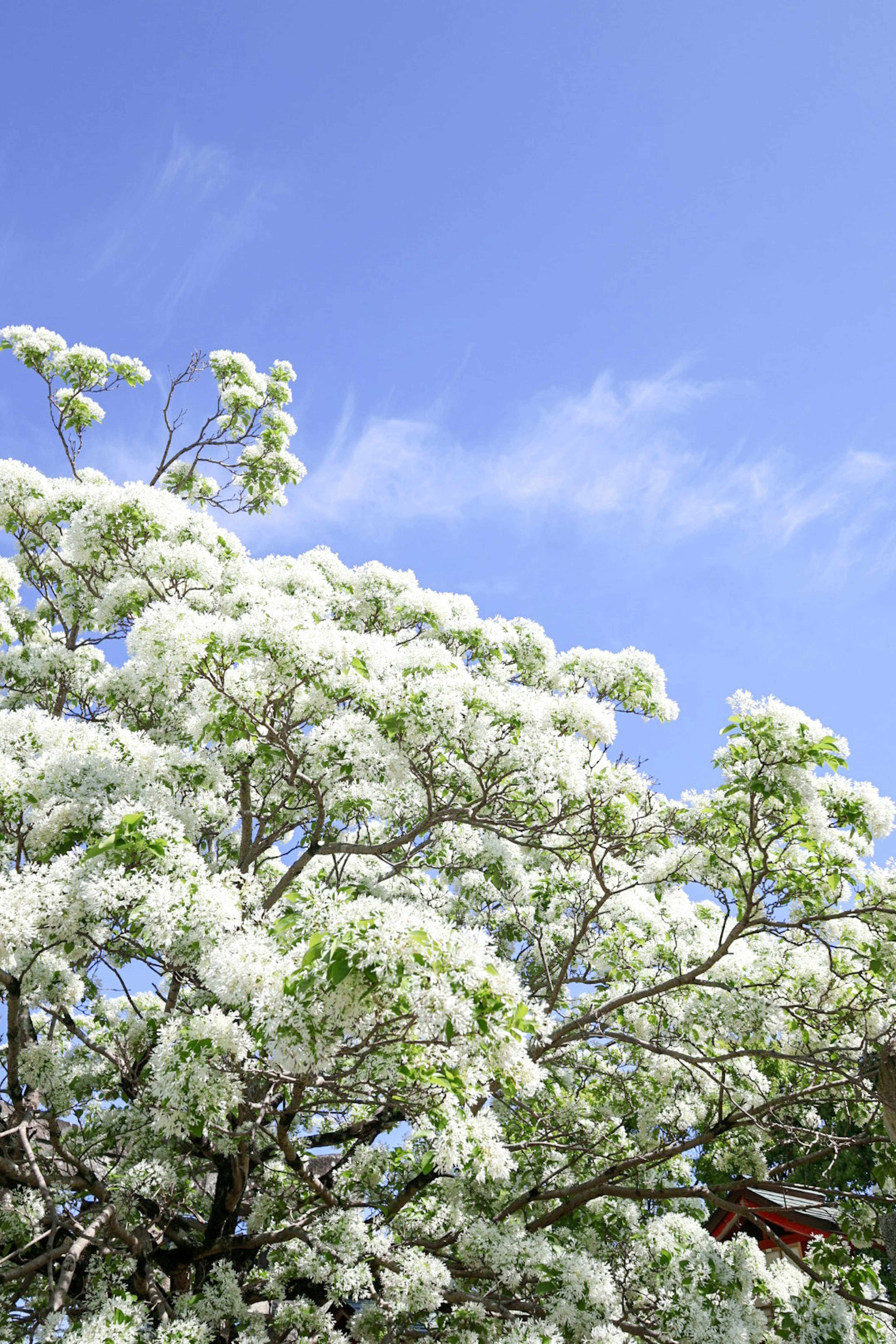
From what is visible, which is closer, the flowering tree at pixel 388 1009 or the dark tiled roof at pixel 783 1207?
the flowering tree at pixel 388 1009

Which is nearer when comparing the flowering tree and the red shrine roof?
the flowering tree

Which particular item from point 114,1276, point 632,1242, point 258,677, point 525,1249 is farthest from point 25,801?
point 632,1242

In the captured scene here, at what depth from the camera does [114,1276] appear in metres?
8.09

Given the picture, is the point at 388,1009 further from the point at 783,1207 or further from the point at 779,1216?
the point at 779,1216

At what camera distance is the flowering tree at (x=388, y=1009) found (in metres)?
6.12

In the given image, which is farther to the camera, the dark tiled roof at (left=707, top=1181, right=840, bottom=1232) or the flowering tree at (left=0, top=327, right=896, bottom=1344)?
the dark tiled roof at (left=707, top=1181, right=840, bottom=1232)

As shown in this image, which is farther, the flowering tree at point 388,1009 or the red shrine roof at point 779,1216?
the red shrine roof at point 779,1216

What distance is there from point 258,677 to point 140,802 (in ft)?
5.23

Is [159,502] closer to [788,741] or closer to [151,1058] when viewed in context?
[151,1058]

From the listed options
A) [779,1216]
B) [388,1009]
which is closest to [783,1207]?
[388,1009]

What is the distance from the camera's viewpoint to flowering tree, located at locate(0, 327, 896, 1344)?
612 cm

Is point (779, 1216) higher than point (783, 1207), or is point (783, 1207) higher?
point (779, 1216)

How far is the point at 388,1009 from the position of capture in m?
4.89

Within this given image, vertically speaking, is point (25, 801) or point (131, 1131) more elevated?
point (25, 801)
